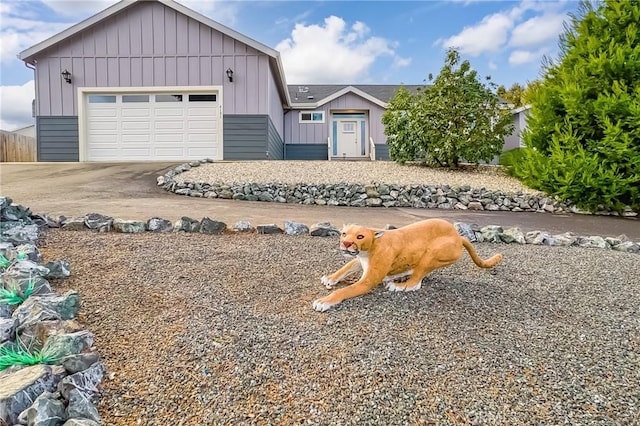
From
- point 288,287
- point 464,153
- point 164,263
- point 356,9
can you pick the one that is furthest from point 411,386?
point 356,9

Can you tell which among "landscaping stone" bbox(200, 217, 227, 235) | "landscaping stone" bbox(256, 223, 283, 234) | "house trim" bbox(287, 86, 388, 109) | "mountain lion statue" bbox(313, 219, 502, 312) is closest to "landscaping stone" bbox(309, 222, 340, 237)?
"landscaping stone" bbox(256, 223, 283, 234)

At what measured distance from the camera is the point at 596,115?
680 centimetres

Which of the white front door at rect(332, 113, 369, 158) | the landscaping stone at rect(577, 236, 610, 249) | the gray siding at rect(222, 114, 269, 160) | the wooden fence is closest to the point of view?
the landscaping stone at rect(577, 236, 610, 249)

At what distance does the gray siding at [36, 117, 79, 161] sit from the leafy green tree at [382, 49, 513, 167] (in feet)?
30.7

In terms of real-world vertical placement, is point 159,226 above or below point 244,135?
below

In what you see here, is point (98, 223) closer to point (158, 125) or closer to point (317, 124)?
point (158, 125)

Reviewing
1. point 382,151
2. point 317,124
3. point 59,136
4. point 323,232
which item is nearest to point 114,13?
point 59,136

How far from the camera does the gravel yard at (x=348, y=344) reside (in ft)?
4.51

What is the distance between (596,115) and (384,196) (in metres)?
3.79

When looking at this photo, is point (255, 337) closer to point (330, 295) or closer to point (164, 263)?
point (330, 295)

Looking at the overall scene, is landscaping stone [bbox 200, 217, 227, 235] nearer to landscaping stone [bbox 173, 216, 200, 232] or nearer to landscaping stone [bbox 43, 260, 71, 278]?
landscaping stone [bbox 173, 216, 200, 232]

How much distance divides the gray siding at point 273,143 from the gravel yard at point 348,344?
9.53m

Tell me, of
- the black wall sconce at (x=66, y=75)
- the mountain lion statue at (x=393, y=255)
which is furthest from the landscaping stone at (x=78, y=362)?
the black wall sconce at (x=66, y=75)

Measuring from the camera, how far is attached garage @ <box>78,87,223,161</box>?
37.7ft
